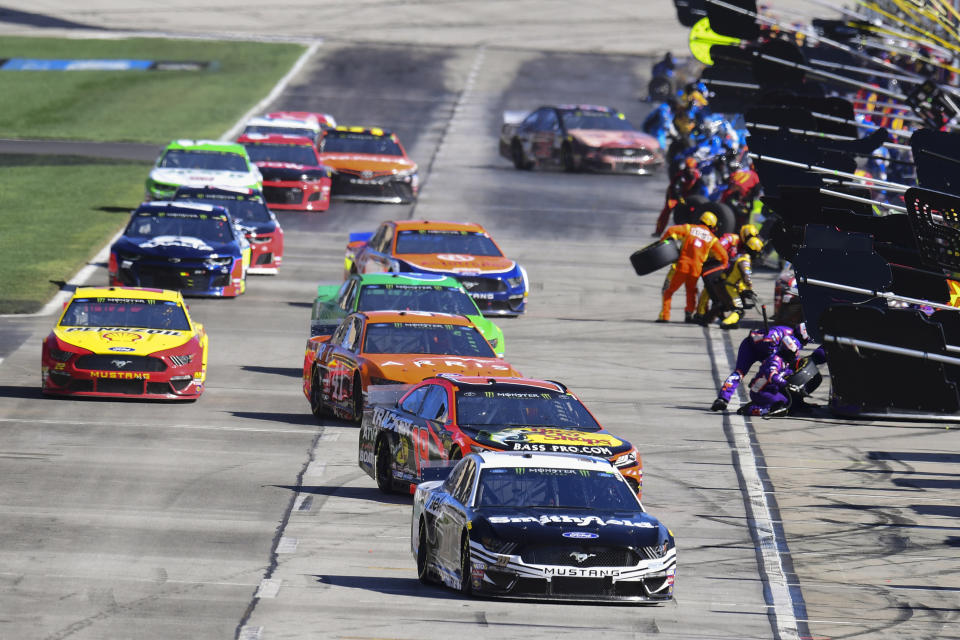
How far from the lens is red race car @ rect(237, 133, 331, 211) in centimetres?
4266

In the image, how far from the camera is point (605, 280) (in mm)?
36562

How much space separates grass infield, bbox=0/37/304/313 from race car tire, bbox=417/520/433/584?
17.2m

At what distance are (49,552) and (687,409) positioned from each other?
10.6 m

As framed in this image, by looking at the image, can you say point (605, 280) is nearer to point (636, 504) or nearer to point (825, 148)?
point (825, 148)

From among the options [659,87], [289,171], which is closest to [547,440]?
[289,171]

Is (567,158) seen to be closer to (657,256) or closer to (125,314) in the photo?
(657,256)

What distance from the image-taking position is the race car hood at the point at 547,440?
56.5ft

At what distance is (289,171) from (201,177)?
10.9 feet

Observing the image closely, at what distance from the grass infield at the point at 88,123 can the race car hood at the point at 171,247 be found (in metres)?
1.39

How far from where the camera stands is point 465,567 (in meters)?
14.2

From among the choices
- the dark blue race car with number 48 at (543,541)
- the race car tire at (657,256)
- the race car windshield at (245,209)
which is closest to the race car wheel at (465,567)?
the dark blue race car with number 48 at (543,541)

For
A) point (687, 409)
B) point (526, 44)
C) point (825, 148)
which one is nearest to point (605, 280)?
point (687, 409)

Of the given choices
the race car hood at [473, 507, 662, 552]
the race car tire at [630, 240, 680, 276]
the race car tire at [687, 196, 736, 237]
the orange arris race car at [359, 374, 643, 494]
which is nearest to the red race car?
the race car tire at [687, 196, 736, 237]

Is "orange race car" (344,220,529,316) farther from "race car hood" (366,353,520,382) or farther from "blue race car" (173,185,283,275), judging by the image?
"race car hood" (366,353,520,382)
